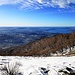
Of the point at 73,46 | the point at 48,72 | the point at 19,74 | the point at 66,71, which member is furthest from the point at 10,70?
the point at 73,46

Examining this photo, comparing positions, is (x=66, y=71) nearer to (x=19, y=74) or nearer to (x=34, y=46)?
(x=19, y=74)

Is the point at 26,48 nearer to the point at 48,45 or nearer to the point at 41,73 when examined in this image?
the point at 48,45

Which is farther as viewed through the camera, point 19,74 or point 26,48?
point 26,48

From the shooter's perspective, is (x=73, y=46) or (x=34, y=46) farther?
(x=34, y=46)

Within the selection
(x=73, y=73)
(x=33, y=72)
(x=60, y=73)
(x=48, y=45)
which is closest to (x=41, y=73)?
(x=33, y=72)

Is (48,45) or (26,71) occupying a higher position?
(26,71)

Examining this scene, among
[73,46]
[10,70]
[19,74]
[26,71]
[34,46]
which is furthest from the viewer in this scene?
[34,46]

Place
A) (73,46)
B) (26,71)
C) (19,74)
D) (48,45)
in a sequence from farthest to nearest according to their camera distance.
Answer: (48,45), (73,46), (26,71), (19,74)

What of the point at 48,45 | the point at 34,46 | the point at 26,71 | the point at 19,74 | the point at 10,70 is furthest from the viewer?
the point at 34,46

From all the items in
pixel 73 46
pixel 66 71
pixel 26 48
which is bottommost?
pixel 26 48
